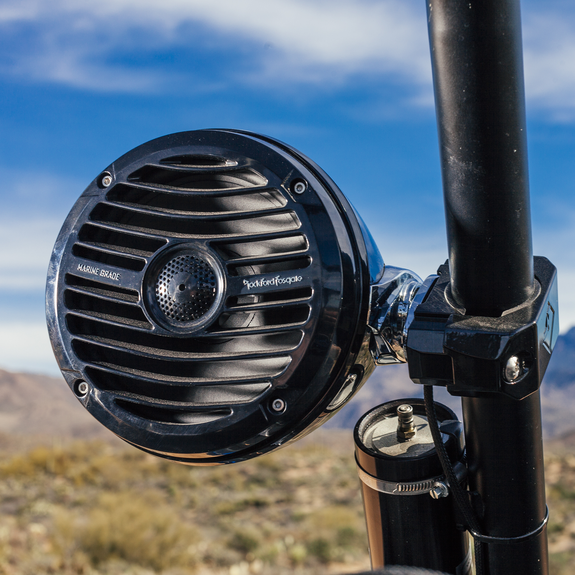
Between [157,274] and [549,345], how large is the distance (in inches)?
28.1

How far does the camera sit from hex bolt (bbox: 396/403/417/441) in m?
1.18

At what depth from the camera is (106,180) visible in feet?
4.15

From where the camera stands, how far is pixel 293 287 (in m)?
1.07

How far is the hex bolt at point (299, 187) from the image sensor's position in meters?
1.12

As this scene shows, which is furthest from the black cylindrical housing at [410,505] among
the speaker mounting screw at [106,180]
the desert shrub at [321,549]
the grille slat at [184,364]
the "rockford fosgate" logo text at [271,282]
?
the desert shrub at [321,549]

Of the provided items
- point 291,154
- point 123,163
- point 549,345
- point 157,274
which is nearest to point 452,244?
point 549,345

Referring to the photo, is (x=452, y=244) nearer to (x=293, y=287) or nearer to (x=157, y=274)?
(x=293, y=287)

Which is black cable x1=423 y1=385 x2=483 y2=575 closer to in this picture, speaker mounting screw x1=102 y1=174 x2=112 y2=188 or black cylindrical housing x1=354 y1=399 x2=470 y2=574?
black cylindrical housing x1=354 y1=399 x2=470 y2=574

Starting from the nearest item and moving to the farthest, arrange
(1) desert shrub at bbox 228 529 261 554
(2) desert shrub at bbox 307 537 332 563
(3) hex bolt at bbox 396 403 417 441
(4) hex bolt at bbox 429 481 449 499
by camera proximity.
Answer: (4) hex bolt at bbox 429 481 449 499 < (3) hex bolt at bbox 396 403 417 441 < (1) desert shrub at bbox 228 529 261 554 < (2) desert shrub at bbox 307 537 332 563

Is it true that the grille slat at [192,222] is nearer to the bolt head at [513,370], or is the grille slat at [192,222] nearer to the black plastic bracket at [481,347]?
the black plastic bracket at [481,347]

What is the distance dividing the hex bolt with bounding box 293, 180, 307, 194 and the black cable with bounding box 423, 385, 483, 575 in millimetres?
417

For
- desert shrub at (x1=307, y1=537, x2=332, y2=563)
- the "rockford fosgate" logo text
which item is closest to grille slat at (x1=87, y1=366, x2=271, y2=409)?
the "rockford fosgate" logo text

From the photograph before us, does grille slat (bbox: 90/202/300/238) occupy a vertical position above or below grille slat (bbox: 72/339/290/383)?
above

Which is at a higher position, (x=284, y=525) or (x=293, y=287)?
(x=293, y=287)
